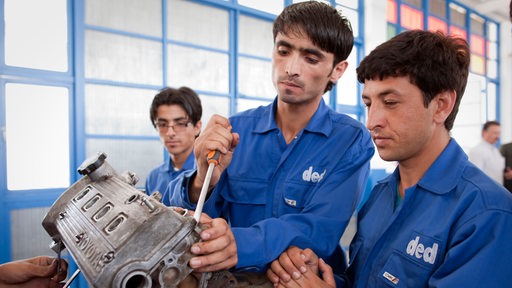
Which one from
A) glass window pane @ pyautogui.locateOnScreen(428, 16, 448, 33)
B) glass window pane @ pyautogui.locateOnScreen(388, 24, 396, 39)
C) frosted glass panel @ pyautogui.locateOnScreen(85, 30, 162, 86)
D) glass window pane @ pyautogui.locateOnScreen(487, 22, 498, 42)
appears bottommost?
frosted glass panel @ pyautogui.locateOnScreen(85, 30, 162, 86)

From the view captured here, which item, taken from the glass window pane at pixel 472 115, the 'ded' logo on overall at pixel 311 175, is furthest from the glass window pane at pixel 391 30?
the 'ded' logo on overall at pixel 311 175

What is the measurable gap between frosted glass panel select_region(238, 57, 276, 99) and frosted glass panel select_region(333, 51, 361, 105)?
1.56m

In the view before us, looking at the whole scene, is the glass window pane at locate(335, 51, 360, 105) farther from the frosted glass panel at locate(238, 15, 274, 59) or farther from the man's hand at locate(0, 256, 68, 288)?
the man's hand at locate(0, 256, 68, 288)

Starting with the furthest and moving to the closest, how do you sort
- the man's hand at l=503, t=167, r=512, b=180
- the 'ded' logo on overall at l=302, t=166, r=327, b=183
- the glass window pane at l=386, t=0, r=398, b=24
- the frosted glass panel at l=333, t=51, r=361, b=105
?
the glass window pane at l=386, t=0, r=398, b=24, the frosted glass panel at l=333, t=51, r=361, b=105, the man's hand at l=503, t=167, r=512, b=180, the 'ded' logo on overall at l=302, t=166, r=327, b=183

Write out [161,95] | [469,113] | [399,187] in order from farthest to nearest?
[469,113]
[161,95]
[399,187]

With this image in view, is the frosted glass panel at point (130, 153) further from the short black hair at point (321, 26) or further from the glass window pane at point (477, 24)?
the glass window pane at point (477, 24)

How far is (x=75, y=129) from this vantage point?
11.0ft

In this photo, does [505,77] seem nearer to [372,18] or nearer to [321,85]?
[372,18]

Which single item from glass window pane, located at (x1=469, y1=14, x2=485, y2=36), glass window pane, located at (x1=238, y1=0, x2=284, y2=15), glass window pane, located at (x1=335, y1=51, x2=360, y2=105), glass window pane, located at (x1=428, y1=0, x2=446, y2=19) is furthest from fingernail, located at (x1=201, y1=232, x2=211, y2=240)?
glass window pane, located at (x1=469, y1=14, x2=485, y2=36)

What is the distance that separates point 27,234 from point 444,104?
3.34 metres

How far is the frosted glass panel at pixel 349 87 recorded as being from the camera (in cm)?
615

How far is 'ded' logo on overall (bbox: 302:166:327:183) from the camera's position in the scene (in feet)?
4.01

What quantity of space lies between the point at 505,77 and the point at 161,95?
9.61 metres

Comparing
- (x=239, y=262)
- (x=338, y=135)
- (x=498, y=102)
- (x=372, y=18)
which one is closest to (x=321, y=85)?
(x=338, y=135)
